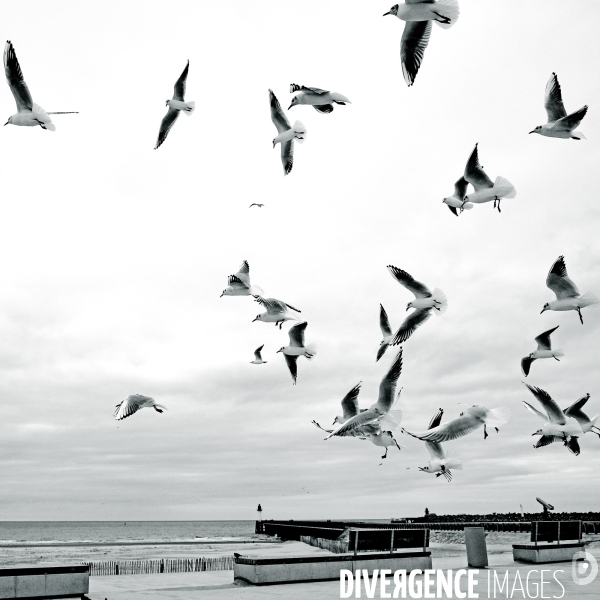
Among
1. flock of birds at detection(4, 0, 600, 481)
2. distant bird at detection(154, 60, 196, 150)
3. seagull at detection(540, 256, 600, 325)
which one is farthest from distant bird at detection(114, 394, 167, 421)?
seagull at detection(540, 256, 600, 325)

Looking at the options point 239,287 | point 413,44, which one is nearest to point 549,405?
point 239,287

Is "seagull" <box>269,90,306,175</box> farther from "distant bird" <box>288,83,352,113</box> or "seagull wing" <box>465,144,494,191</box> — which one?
"seagull wing" <box>465,144,494,191</box>

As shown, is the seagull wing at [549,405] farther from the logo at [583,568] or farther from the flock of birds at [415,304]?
the logo at [583,568]

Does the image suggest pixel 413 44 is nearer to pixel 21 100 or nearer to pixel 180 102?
pixel 180 102

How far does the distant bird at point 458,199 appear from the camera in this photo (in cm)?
1263

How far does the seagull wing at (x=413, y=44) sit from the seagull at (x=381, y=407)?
5.27 m

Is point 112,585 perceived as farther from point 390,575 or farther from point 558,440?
point 558,440

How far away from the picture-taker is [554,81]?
11578mm

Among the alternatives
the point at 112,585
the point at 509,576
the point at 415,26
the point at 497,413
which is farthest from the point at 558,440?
the point at 112,585

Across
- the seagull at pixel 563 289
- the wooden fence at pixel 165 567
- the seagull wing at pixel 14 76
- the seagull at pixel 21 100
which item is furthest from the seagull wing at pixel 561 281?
the wooden fence at pixel 165 567

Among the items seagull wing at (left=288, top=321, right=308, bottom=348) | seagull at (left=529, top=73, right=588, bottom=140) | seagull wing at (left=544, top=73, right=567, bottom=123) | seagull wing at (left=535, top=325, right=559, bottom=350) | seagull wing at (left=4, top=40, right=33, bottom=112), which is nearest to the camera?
seagull at (left=529, top=73, right=588, bottom=140)

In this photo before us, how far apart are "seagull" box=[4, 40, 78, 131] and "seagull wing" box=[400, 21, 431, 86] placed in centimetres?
565

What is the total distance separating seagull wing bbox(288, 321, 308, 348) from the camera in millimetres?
14805

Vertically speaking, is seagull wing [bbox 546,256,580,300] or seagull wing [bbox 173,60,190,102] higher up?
seagull wing [bbox 173,60,190,102]
